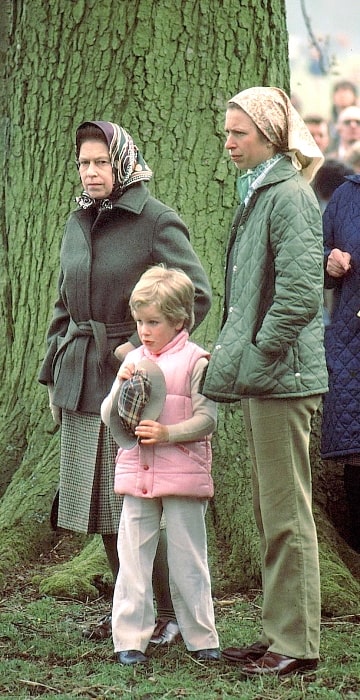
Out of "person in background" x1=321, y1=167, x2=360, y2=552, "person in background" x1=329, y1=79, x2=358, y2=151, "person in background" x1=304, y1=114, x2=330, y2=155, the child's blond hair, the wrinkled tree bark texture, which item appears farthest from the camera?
"person in background" x1=329, y1=79, x2=358, y2=151

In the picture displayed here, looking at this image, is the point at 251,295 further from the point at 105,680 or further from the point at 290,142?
the point at 105,680

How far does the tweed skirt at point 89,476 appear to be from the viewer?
409cm

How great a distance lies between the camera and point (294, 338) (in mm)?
3502

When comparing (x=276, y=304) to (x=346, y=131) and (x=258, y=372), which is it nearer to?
(x=258, y=372)

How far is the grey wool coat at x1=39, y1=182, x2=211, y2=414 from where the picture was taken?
4055mm

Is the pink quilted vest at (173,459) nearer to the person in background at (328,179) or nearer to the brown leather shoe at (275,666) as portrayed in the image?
the brown leather shoe at (275,666)

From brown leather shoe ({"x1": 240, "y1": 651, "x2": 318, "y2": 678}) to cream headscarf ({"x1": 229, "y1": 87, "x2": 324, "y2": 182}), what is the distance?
4.92 ft

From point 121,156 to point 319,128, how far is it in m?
4.59

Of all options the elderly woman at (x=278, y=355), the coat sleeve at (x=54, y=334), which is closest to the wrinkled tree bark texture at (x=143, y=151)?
the coat sleeve at (x=54, y=334)

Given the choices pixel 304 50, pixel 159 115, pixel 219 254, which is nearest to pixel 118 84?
pixel 159 115

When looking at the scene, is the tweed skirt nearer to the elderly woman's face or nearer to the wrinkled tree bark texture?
the wrinkled tree bark texture

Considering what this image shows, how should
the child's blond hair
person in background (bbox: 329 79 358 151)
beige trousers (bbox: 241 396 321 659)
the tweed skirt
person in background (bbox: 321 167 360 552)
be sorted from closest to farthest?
beige trousers (bbox: 241 396 321 659) → the child's blond hair → the tweed skirt → person in background (bbox: 321 167 360 552) → person in background (bbox: 329 79 358 151)

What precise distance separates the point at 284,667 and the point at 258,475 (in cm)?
58

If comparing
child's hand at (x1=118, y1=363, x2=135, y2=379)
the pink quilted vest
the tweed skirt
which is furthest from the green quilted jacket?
the tweed skirt
